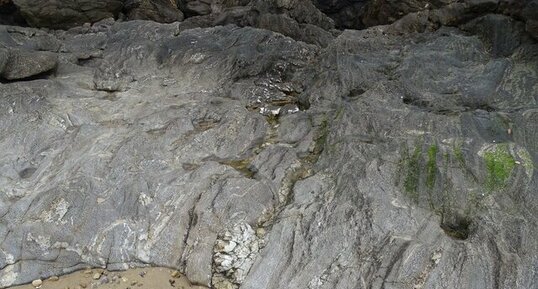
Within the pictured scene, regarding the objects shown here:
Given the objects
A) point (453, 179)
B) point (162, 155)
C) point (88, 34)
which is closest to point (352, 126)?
point (453, 179)

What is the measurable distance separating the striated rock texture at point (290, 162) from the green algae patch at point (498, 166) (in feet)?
0.09

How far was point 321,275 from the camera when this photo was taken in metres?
9.87

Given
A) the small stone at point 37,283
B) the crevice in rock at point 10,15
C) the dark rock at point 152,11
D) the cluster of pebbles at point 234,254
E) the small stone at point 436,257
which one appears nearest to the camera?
the small stone at point 436,257

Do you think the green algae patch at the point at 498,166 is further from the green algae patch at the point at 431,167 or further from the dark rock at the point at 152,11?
the dark rock at the point at 152,11

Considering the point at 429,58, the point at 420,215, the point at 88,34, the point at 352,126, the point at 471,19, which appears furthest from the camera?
the point at 88,34

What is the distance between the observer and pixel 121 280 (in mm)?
10797

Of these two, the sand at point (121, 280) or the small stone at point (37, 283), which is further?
the small stone at point (37, 283)

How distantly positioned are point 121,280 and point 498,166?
8522mm

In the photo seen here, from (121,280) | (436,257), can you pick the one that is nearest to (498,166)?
(436,257)

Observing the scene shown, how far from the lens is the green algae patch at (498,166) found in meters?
10.7

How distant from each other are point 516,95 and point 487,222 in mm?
5186

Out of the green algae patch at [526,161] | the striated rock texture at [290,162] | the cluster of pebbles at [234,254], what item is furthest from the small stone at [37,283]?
the green algae patch at [526,161]

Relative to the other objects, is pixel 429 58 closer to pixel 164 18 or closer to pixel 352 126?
pixel 352 126

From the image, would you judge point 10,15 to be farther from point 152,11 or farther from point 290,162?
point 290,162
